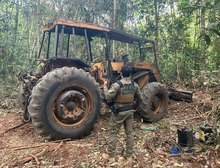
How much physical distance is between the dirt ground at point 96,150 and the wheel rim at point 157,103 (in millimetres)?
593

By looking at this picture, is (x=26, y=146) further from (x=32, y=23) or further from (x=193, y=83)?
(x=32, y=23)

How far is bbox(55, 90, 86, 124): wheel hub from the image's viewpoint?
4301 millimetres

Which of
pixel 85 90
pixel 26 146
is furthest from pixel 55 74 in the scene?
pixel 26 146

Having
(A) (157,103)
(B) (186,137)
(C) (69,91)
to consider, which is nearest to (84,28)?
(C) (69,91)

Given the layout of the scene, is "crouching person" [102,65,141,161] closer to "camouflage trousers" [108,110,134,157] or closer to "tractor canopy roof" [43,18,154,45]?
"camouflage trousers" [108,110,134,157]

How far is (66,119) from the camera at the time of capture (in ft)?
14.3

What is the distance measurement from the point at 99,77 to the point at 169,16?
7.60 meters

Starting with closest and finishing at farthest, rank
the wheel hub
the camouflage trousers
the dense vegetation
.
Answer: the camouflage trousers, the wheel hub, the dense vegetation

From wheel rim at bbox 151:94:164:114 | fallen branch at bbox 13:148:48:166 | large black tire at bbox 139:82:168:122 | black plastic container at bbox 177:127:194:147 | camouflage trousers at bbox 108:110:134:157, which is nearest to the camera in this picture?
fallen branch at bbox 13:148:48:166

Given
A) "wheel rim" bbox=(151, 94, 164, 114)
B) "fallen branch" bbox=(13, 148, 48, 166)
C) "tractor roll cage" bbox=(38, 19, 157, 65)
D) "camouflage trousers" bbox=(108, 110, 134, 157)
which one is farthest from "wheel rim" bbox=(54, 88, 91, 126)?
"wheel rim" bbox=(151, 94, 164, 114)

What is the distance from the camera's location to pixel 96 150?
3.97 metres

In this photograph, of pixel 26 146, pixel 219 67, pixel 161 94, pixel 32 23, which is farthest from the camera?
pixel 32 23

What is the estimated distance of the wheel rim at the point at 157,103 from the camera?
6084 millimetres

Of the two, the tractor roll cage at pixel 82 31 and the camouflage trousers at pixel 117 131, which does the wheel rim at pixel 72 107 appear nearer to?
the camouflage trousers at pixel 117 131
